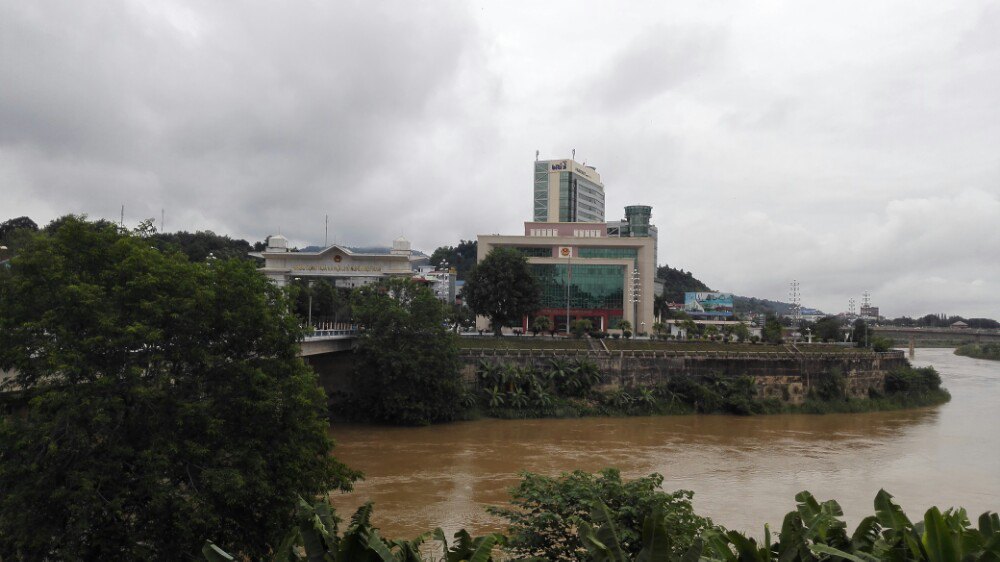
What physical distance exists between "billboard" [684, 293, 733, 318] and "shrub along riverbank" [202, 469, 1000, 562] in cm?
8220

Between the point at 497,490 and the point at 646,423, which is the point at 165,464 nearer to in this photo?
the point at 497,490

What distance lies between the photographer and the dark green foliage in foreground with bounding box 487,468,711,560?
10016 mm

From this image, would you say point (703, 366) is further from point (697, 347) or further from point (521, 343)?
point (521, 343)

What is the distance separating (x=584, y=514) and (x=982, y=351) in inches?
4247

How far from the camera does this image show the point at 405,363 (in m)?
31.6

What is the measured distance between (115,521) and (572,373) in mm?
28691

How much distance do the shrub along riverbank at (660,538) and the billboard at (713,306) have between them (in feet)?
270

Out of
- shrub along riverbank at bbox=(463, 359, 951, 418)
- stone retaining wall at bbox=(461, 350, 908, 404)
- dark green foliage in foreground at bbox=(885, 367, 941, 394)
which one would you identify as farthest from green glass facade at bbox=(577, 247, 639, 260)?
dark green foliage in foreground at bbox=(885, 367, 941, 394)

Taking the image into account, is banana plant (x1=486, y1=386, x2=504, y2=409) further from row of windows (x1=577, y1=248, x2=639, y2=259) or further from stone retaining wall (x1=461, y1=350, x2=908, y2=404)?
row of windows (x1=577, y1=248, x2=639, y2=259)

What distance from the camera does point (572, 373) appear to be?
38.3 meters

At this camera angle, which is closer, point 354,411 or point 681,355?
point 354,411

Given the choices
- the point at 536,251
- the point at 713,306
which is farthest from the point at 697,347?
the point at 713,306

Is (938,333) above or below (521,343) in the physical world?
above

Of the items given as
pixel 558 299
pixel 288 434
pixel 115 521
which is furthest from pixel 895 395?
pixel 115 521
